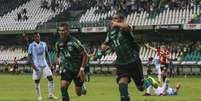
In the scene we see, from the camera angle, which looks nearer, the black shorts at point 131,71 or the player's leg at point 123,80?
the player's leg at point 123,80

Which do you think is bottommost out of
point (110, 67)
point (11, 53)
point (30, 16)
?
point (11, 53)

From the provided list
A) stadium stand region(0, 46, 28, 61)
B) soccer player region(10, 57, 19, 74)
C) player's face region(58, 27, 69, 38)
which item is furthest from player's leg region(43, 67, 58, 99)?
stadium stand region(0, 46, 28, 61)

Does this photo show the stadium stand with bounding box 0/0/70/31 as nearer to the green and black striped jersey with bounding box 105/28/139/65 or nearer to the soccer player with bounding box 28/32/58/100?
the soccer player with bounding box 28/32/58/100

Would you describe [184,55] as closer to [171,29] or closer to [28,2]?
[171,29]

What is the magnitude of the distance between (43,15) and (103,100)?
4765 cm

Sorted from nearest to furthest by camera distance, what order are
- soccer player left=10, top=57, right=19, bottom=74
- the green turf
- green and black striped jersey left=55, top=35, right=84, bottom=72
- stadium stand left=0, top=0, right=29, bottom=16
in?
green and black striped jersey left=55, top=35, right=84, bottom=72 → the green turf → soccer player left=10, top=57, right=19, bottom=74 → stadium stand left=0, top=0, right=29, bottom=16

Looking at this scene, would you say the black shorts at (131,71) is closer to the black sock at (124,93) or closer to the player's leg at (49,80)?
the black sock at (124,93)

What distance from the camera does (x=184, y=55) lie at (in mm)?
54625

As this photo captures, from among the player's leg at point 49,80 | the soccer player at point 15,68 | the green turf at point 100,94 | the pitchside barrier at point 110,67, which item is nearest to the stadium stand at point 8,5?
the pitchside barrier at point 110,67

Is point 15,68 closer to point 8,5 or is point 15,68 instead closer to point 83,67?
point 8,5

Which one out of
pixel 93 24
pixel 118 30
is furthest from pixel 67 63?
pixel 93 24

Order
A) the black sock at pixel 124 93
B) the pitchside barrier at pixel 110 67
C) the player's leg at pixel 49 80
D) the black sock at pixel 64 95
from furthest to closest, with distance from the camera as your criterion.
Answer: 1. the pitchside barrier at pixel 110 67
2. the player's leg at pixel 49 80
3. the black sock at pixel 64 95
4. the black sock at pixel 124 93

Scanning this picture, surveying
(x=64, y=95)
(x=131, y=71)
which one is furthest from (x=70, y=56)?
(x=131, y=71)

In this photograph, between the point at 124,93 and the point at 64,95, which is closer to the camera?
the point at 124,93
